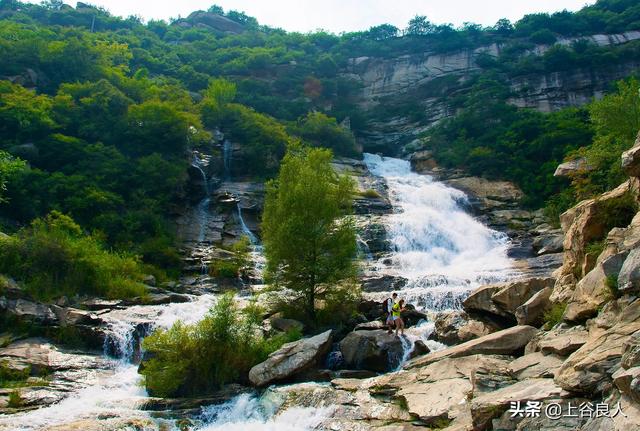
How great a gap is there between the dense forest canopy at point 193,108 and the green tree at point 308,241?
10.8 metres

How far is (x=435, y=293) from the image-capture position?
856 inches

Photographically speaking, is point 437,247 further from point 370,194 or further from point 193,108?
point 193,108

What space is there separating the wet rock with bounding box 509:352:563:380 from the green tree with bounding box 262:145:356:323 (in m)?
9.65

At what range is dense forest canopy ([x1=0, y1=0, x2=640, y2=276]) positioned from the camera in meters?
31.4

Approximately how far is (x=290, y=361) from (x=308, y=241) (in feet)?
19.6

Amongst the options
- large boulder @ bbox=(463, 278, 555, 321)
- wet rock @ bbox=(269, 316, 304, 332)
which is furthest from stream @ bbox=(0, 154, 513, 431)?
wet rock @ bbox=(269, 316, 304, 332)

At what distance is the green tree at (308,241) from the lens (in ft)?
65.7

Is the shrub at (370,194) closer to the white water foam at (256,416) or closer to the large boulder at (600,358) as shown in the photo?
the white water foam at (256,416)

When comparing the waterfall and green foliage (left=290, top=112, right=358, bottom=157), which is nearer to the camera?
the waterfall

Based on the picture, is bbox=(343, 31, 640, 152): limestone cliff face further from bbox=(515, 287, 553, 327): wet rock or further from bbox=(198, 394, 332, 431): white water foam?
bbox=(198, 394, 332, 431): white water foam

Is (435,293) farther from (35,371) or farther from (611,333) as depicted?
(35,371)


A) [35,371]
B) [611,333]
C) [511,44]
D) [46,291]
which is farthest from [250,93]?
[611,333]

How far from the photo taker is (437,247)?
31500 mm

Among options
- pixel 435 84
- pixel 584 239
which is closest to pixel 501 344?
pixel 584 239
